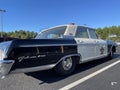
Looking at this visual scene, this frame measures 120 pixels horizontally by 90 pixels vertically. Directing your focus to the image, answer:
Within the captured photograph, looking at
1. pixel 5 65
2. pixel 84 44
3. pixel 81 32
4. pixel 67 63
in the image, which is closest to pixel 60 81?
pixel 67 63

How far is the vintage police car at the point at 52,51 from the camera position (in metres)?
4.29

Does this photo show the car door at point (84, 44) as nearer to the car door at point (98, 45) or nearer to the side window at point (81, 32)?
the side window at point (81, 32)

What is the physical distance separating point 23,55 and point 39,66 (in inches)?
22.7

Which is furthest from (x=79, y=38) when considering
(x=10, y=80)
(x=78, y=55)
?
(x=10, y=80)

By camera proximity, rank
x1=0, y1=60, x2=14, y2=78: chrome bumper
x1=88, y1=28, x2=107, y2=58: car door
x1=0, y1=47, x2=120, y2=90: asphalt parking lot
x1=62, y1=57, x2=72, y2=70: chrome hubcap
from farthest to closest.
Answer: x1=88, y1=28, x2=107, y2=58: car door, x1=62, y1=57, x2=72, y2=70: chrome hubcap, x1=0, y1=47, x2=120, y2=90: asphalt parking lot, x1=0, y1=60, x2=14, y2=78: chrome bumper

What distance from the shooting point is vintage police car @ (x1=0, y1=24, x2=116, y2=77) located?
4289 mm

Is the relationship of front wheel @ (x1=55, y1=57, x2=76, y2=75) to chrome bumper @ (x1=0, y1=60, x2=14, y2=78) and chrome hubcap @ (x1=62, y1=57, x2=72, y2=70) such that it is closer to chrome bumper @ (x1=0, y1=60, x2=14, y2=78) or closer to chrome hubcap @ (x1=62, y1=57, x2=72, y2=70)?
chrome hubcap @ (x1=62, y1=57, x2=72, y2=70)

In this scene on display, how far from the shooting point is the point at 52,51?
501 cm

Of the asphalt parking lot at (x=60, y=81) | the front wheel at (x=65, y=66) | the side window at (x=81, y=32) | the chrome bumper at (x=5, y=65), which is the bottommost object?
the asphalt parking lot at (x=60, y=81)

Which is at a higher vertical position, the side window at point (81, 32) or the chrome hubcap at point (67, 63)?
the side window at point (81, 32)

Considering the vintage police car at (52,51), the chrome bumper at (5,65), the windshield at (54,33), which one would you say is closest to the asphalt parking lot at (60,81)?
the vintage police car at (52,51)

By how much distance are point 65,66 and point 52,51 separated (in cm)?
96

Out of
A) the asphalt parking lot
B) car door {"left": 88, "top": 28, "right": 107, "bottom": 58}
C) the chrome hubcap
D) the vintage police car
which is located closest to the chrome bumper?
the vintage police car

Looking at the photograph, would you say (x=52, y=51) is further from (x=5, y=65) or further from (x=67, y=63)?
(x=5, y=65)
